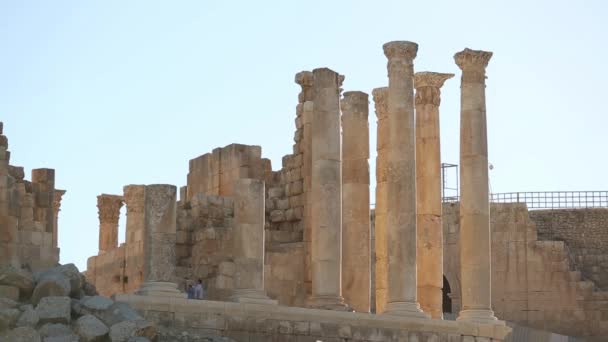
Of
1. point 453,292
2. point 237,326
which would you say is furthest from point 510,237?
point 237,326

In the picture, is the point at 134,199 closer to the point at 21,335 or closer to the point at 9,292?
the point at 9,292

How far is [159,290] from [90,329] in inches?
148

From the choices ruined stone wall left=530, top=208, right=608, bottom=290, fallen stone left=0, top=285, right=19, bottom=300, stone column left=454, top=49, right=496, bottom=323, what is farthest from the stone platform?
ruined stone wall left=530, top=208, right=608, bottom=290

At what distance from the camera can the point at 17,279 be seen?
29.4 meters

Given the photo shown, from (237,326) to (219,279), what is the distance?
3958 mm

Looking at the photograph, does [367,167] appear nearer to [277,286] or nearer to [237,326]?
[277,286]

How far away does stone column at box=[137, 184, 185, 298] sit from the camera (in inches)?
1268

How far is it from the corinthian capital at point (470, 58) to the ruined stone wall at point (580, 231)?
491 inches

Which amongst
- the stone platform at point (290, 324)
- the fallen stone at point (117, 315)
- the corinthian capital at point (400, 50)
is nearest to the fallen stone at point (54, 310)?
the fallen stone at point (117, 315)

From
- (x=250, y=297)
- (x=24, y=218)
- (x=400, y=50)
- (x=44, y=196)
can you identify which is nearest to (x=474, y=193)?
(x=400, y=50)

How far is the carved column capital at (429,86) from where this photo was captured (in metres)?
39.2

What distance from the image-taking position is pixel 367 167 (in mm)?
38250

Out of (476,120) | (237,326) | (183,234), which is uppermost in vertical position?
(476,120)

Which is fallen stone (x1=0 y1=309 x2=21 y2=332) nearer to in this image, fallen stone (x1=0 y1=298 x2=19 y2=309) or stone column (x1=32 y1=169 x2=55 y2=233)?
fallen stone (x1=0 y1=298 x2=19 y2=309)
